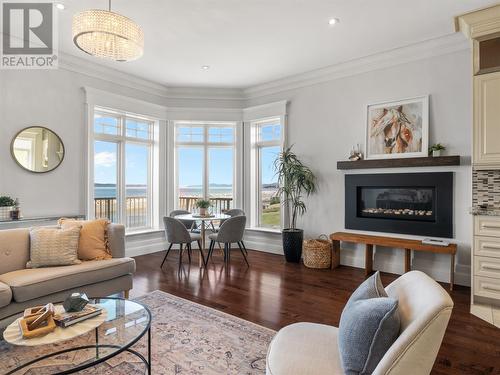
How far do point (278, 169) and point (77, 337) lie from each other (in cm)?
428

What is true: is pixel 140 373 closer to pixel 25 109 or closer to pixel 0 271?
pixel 0 271

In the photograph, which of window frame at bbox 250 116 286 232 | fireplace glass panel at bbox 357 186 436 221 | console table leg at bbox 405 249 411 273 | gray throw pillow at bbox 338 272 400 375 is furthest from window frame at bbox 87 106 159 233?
gray throw pillow at bbox 338 272 400 375

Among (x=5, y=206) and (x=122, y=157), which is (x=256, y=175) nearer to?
(x=122, y=157)

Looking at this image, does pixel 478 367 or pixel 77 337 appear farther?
pixel 478 367

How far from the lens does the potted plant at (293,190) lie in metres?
4.93

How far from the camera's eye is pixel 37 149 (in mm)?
4172

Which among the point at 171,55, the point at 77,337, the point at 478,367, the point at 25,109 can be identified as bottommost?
the point at 478,367

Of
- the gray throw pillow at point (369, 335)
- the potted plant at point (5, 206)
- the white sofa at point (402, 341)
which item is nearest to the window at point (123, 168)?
the potted plant at point (5, 206)

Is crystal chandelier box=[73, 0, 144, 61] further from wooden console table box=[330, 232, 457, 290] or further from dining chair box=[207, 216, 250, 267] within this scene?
wooden console table box=[330, 232, 457, 290]

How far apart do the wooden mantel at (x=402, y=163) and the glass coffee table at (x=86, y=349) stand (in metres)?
3.61

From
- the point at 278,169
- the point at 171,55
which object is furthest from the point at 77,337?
the point at 278,169

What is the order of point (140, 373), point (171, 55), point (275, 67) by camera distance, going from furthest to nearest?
point (275, 67) → point (171, 55) → point (140, 373)

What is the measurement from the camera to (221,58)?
15.1 feet

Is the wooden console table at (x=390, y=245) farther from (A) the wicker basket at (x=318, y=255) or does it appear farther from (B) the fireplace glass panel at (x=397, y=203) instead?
(B) the fireplace glass panel at (x=397, y=203)
